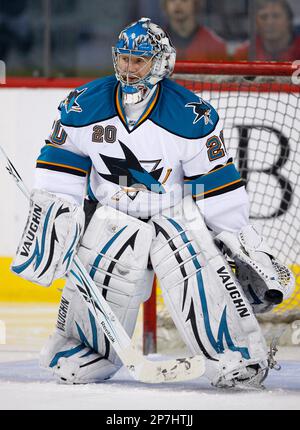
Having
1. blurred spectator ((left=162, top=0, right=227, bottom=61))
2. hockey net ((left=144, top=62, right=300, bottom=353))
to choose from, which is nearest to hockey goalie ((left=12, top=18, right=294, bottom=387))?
hockey net ((left=144, top=62, right=300, bottom=353))

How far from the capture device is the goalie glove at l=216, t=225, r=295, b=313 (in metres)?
3.36

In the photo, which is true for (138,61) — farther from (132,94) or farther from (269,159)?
(269,159)

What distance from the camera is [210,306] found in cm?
332

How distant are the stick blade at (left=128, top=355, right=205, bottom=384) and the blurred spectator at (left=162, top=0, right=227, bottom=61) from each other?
2.18m

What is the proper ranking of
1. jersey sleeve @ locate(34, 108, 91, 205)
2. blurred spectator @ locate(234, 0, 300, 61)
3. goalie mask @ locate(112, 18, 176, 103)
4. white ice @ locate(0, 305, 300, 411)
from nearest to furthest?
white ice @ locate(0, 305, 300, 411) < goalie mask @ locate(112, 18, 176, 103) < jersey sleeve @ locate(34, 108, 91, 205) < blurred spectator @ locate(234, 0, 300, 61)

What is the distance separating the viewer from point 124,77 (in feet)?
11.0

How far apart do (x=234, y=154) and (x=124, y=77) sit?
1386mm

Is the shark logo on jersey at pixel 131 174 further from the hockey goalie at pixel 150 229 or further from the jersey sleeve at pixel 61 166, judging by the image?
the jersey sleeve at pixel 61 166

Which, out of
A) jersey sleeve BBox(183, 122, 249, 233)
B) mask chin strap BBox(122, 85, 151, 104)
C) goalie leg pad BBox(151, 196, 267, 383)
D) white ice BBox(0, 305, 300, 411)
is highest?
mask chin strap BBox(122, 85, 151, 104)

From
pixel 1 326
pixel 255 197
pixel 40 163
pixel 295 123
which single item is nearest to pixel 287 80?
pixel 295 123

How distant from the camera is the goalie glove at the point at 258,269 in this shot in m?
3.36

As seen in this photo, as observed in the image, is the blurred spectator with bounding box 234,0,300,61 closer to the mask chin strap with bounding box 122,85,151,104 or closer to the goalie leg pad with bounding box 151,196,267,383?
the mask chin strap with bounding box 122,85,151,104

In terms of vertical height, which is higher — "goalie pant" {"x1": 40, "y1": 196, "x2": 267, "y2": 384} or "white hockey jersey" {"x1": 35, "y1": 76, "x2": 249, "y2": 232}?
"white hockey jersey" {"x1": 35, "y1": 76, "x2": 249, "y2": 232}

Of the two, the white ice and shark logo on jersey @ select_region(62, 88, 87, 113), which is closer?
the white ice
